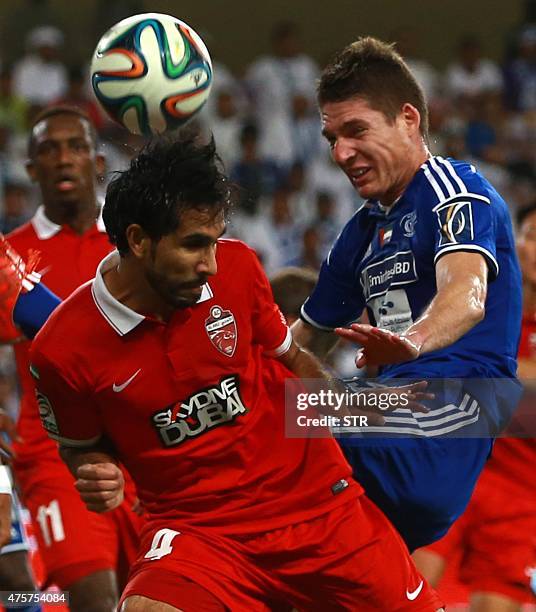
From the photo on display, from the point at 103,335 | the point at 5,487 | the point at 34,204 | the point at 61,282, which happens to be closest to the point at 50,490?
the point at 61,282

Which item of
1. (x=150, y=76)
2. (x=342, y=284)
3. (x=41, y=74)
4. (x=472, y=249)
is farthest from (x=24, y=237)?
(x=41, y=74)

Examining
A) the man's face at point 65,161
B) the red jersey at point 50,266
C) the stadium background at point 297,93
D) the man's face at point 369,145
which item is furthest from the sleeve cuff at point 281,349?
the stadium background at point 297,93

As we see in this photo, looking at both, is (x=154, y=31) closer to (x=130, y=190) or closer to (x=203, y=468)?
(x=130, y=190)

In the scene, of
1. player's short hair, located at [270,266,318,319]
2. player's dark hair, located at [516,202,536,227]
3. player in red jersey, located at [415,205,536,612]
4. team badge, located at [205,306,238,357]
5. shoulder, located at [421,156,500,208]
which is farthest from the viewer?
player's dark hair, located at [516,202,536,227]

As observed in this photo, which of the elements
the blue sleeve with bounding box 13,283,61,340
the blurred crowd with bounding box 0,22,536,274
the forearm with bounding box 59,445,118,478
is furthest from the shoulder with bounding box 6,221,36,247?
the blurred crowd with bounding box 0,22,536,274

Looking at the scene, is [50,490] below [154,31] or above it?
below

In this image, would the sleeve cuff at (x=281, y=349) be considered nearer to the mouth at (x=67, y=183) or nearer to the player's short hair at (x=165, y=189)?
the player's short hair at (x=165, y=189)

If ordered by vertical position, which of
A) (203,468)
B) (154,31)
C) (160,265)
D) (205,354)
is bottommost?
(203,468)

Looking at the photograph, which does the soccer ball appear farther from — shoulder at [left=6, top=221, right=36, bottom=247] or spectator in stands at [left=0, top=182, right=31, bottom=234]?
spectator in stands at [left=0, top=182, right=31, bottom=234]

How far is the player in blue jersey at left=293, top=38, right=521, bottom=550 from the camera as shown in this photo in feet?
11.9

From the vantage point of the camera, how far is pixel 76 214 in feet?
17.1

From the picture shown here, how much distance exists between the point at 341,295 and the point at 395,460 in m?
0.75

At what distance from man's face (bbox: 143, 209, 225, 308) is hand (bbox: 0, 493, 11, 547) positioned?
2.41 feet

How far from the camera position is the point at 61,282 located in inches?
198
